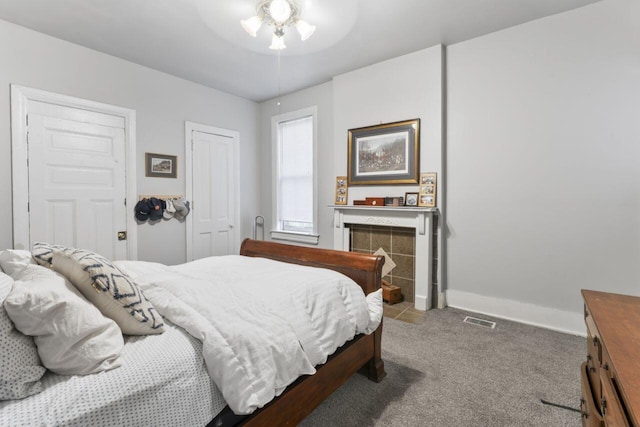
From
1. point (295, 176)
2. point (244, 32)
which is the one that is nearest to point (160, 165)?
point (295, 176)

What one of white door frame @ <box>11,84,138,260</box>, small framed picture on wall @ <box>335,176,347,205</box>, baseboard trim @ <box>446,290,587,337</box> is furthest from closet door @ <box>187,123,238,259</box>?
Answer: baseboard trim @ <box>446,290,587,337</box>

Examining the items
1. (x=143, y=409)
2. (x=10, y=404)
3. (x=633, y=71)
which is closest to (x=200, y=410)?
(x=143, y=409)

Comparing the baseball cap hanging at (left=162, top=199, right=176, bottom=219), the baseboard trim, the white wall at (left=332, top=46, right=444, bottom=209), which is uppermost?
the white wall at (left=332, top=46, right=444, bottom=209)

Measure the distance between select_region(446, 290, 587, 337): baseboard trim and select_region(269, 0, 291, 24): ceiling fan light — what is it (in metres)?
2.96

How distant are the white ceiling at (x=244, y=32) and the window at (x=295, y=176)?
91 centimetres

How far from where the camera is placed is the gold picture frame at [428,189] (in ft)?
10.4

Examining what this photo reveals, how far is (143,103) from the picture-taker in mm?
3578

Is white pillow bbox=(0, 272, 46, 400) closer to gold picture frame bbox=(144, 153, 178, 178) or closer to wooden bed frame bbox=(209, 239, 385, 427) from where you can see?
wooden bed frame bbox=(209, 239, 385, 427)

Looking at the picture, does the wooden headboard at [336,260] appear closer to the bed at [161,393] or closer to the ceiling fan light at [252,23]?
the bed at [161,393]

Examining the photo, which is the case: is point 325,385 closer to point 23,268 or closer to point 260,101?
point 23,268

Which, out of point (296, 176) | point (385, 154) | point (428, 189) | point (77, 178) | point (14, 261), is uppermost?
point (385, 154)

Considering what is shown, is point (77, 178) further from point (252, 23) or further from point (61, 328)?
point (61, 328)

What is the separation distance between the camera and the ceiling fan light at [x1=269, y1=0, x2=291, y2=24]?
2.16 metres

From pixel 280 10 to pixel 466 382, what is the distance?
9.18 ft
